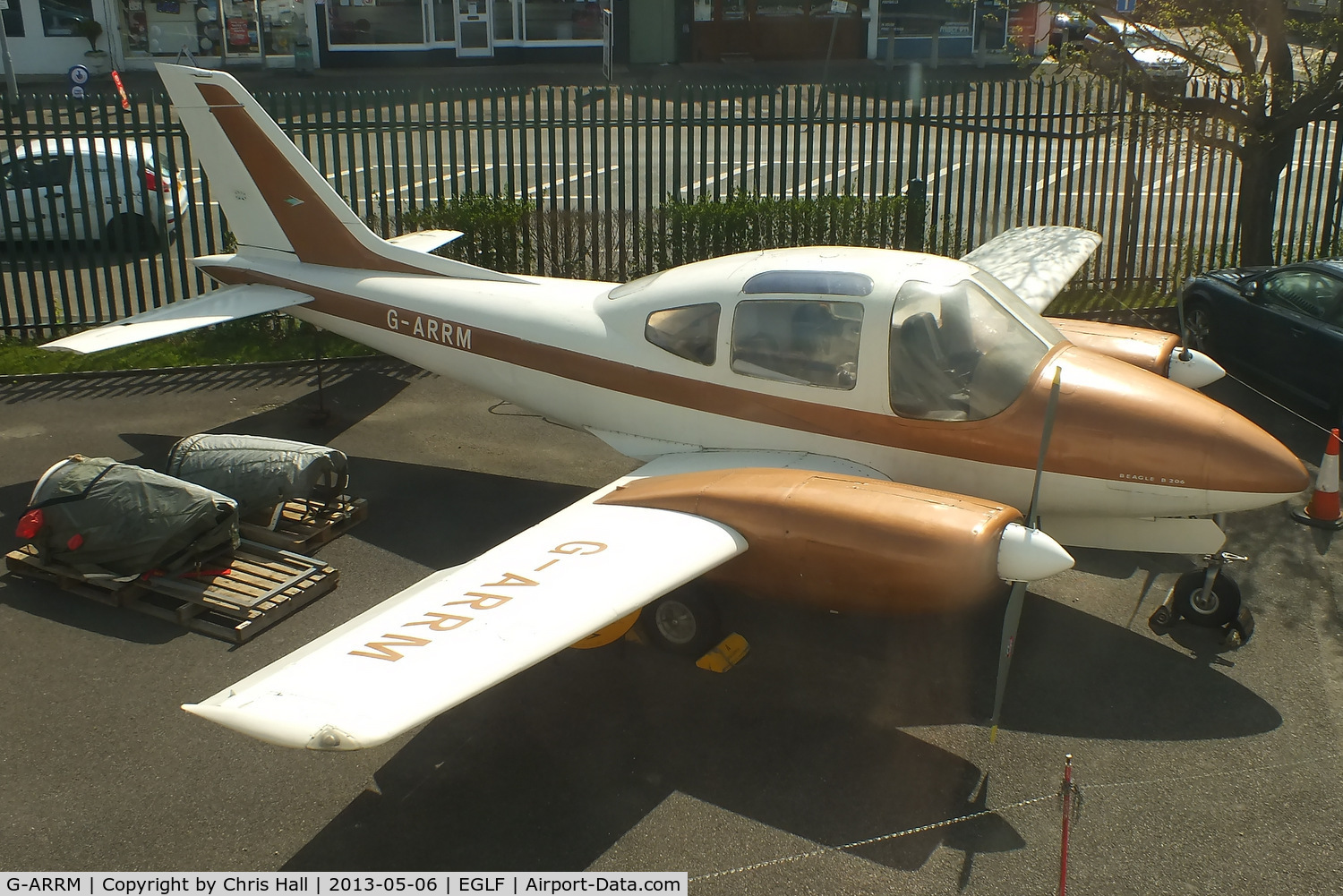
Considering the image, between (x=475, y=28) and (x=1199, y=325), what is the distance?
27699 mm

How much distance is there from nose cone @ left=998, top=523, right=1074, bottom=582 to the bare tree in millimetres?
9330

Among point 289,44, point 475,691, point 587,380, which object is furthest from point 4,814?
point 289,44

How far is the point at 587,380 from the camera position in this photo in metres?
8.57

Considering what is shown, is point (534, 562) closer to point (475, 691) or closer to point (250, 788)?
point (475, 691)

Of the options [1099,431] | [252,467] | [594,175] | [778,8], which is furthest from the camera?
[778,8]

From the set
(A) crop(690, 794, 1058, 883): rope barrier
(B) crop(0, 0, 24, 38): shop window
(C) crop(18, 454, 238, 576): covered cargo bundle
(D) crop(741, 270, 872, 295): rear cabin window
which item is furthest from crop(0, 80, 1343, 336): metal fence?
(B) crop(0, 0, 24, 38): shop window

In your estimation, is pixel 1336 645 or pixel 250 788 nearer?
pixel 250 788

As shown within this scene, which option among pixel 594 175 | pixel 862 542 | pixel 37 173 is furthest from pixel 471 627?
pixel 37 173

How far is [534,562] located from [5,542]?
482cm

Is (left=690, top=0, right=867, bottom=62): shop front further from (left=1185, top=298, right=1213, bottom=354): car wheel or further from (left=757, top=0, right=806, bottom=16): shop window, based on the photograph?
(left=1185, top=298, right=1213, bottom=354): car wheel

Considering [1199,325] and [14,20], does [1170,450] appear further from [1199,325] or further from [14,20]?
[14,20]

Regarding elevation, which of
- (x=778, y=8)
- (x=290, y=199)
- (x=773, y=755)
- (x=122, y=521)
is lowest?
(x=773, y=755)

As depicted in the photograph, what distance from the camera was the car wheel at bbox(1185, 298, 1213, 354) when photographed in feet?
38.5
